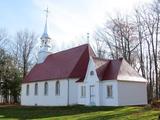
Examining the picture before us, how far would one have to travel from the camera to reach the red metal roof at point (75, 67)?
33.8 m

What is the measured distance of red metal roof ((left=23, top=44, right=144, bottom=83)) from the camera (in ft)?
111

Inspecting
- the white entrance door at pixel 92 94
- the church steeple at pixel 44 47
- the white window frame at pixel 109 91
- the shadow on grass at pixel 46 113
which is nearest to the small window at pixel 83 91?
the white entrance door at pixel 92 94

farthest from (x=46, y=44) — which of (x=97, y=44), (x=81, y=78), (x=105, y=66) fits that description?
(x=105, y=66)

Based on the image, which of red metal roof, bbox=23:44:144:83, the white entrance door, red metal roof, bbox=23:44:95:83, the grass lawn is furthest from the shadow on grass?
red metal roof, bbox=23:44:95:83

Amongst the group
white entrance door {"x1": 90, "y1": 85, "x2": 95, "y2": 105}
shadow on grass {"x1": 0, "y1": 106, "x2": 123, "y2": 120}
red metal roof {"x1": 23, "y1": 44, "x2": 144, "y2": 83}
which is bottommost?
shadow on grass {"x1": 0, "y1": 106, "x2": 123, "y2": 120}

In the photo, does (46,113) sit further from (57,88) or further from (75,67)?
(57,88)

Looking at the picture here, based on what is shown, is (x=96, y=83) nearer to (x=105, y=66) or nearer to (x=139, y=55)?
(x=105, y=66)

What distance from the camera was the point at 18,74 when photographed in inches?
2375

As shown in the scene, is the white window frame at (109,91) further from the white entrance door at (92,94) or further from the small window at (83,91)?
the small window at (83,91)

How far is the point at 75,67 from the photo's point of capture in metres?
39.3

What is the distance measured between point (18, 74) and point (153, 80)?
86.4ft

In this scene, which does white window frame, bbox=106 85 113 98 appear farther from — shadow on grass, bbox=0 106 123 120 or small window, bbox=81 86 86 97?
small window, bbox=81 86 86 97

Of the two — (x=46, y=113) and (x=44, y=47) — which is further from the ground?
(x=44, y=47)

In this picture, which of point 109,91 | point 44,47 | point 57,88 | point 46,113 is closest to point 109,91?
point 109,91
